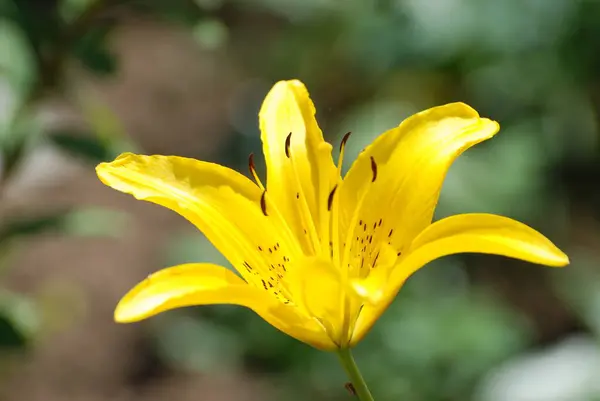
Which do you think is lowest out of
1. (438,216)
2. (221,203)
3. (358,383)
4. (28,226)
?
(358,383)

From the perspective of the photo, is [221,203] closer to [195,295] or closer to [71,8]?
[195,295]

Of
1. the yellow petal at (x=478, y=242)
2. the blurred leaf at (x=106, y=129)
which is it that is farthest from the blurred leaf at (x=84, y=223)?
the yellow petal at (x=478, y=242)

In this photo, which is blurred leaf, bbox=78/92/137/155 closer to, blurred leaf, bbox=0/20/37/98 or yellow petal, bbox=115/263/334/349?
blurred leaf, bbox=0/20/37/98

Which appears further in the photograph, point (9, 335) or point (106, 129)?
point (106, 129)

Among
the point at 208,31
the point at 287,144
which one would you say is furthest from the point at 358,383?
the point at 208,31

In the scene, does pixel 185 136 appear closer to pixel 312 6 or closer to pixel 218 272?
pixel 312 6

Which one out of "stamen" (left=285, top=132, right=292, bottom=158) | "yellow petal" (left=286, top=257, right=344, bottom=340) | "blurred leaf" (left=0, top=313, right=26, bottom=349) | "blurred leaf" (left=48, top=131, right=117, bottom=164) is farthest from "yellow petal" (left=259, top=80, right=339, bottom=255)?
"blurred leaf" (left=0, top=313, right=26, bottom=349)
